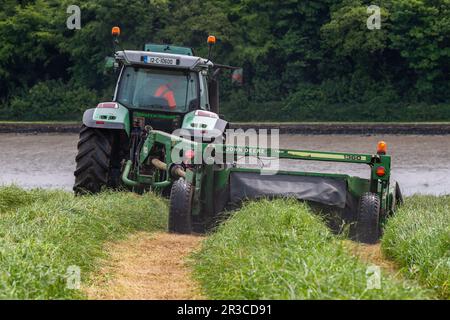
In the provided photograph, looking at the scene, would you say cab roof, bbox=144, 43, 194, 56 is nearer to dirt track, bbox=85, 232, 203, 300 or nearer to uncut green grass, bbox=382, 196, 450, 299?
dirt track, bbox=85, 232, 203, 300

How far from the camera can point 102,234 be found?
811 cm

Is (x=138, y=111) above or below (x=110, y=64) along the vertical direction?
below

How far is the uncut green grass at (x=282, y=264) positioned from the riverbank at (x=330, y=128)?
22664 mm

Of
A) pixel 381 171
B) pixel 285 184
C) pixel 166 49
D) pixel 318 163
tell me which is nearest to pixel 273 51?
pixel 318 163

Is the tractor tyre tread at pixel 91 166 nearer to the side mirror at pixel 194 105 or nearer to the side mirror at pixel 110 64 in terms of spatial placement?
the side mirror at pixel 110 64

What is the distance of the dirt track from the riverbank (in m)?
22.1

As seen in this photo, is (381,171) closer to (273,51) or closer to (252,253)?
(252,253)

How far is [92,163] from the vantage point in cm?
1143

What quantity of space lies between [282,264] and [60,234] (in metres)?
2.21

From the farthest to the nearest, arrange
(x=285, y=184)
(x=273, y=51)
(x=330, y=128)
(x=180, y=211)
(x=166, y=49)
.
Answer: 1. (x=273, y=51)
2. (x=330, y=128)
3. (x=166, y=49)
4. (x=285, y=184)
5. (x=180, y=211)

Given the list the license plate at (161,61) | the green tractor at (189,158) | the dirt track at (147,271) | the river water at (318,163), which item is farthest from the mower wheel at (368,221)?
the river water at (318,163)

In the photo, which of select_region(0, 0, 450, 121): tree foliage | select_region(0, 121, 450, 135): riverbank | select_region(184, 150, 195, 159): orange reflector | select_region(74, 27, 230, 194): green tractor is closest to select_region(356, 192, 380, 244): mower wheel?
select_region(184, 150, 195, 159): orange reflector
